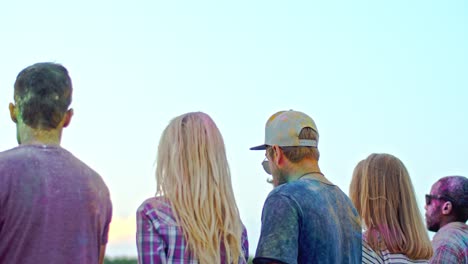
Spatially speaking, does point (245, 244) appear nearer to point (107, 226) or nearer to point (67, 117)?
point (107, 226)

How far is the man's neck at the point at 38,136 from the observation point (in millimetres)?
4969

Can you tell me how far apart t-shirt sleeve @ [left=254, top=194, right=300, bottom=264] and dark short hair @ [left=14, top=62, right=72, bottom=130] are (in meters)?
1.23

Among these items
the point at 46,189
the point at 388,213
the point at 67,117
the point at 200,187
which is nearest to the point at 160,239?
the point at 200,187

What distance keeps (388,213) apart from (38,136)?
2.64m

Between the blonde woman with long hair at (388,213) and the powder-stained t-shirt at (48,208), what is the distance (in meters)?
2.21

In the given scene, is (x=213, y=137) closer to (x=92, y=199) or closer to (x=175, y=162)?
(x=175, y=162)

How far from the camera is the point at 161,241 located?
16.9ft

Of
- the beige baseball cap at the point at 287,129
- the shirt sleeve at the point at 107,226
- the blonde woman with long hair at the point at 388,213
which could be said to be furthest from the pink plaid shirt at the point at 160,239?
the blonde woman with long hair at the point at 388,213

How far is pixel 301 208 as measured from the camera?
213 inches

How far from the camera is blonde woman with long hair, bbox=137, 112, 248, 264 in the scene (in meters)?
5.14

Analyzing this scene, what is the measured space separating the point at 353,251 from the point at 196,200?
1.02m

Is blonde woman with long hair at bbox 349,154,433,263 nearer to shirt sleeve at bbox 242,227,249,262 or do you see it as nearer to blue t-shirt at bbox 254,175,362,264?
blue t-shirt at bbox 254,175,362,264

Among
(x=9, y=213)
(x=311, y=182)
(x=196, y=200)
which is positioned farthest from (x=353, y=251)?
(x=9, y=213)

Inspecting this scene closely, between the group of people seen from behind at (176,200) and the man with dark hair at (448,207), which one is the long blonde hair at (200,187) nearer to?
the group of people seen from behind at (176,200)
